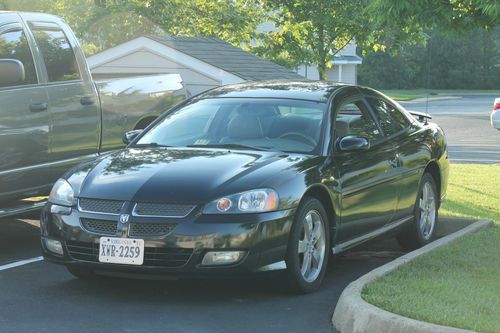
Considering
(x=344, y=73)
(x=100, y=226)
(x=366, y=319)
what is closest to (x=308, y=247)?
(x=366, y=319)

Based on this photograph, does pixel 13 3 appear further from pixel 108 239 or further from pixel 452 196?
pixel 108 239

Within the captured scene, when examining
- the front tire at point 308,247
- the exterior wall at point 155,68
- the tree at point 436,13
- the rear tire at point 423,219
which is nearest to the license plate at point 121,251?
the front tire at point 308,247

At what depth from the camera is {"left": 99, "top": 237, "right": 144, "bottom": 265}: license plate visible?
240 inches

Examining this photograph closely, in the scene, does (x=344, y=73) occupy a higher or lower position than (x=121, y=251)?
lower

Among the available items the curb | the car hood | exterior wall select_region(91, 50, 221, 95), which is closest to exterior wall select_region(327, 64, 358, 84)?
exterior wall select_region(91, 50, 221, 95)

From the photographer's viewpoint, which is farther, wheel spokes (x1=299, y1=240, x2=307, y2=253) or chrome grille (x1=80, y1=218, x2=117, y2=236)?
wheel spokes (x1=299, y1=240, x2=307, y2=253)

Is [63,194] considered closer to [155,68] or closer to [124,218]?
[124,218]

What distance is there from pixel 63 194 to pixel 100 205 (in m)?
0.45

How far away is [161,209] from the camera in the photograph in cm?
614

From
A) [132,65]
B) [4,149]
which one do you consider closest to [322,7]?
[132,65]

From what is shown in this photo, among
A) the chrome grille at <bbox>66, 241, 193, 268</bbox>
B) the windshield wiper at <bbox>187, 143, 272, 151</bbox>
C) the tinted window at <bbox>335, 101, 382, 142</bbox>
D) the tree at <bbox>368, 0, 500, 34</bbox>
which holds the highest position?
the tree at <bbox>368, 0, 500, 34</bbox>

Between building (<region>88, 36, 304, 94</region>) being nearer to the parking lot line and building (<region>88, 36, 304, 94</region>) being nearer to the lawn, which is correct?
the lawn

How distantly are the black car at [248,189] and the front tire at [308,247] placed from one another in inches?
0.4

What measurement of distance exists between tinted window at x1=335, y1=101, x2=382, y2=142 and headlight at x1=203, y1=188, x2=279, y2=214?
4.61 feet
